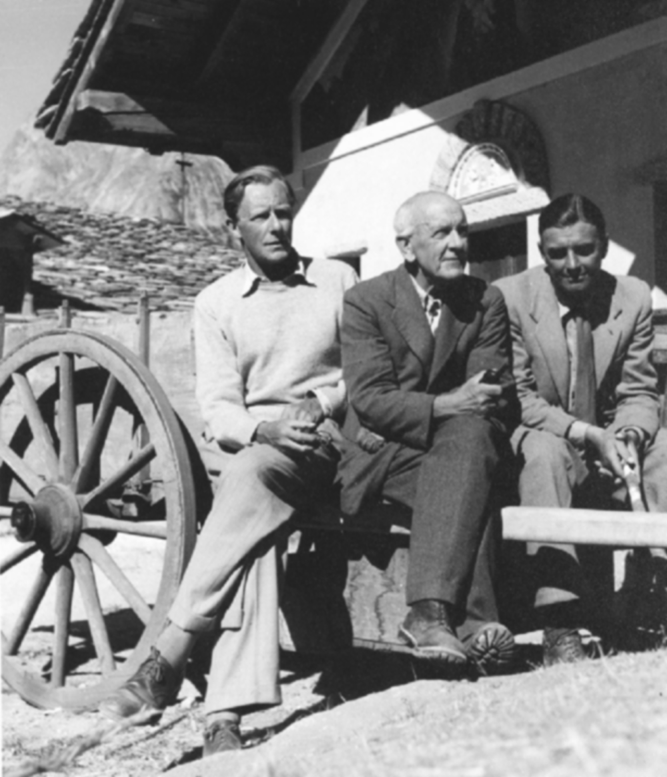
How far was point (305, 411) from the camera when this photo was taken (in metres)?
3.74

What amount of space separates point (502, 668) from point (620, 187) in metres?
3.86

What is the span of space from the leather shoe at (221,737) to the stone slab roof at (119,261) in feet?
37.3

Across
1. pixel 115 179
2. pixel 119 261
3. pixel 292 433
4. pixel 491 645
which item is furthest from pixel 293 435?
pixel 115 179

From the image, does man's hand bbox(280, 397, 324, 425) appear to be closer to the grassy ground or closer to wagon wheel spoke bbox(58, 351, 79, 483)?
the grassy ground

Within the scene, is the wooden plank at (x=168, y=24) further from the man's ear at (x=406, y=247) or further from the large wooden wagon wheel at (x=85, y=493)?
the man's ear at (x=406, y=247)

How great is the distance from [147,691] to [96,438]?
1.26m

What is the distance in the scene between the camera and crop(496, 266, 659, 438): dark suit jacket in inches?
152

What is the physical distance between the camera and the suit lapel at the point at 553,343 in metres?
3.86

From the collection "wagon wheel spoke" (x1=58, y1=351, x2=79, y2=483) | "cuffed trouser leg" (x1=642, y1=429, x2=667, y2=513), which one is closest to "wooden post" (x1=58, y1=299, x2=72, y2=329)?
"wagon wheel spoke" (x1=58, y1=351, x2=79, y2=483)

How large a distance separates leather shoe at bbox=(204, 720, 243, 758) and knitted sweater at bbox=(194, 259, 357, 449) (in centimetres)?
103

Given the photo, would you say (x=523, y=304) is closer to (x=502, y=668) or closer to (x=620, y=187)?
(x=502, y=668)

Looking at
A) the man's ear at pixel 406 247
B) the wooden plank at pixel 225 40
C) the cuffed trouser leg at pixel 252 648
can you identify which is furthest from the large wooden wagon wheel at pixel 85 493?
the wooden plank at pixel 225 40

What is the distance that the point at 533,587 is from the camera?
A: 11.0 ft

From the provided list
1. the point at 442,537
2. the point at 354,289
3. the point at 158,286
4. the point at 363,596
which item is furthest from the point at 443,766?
the point at 158,286
